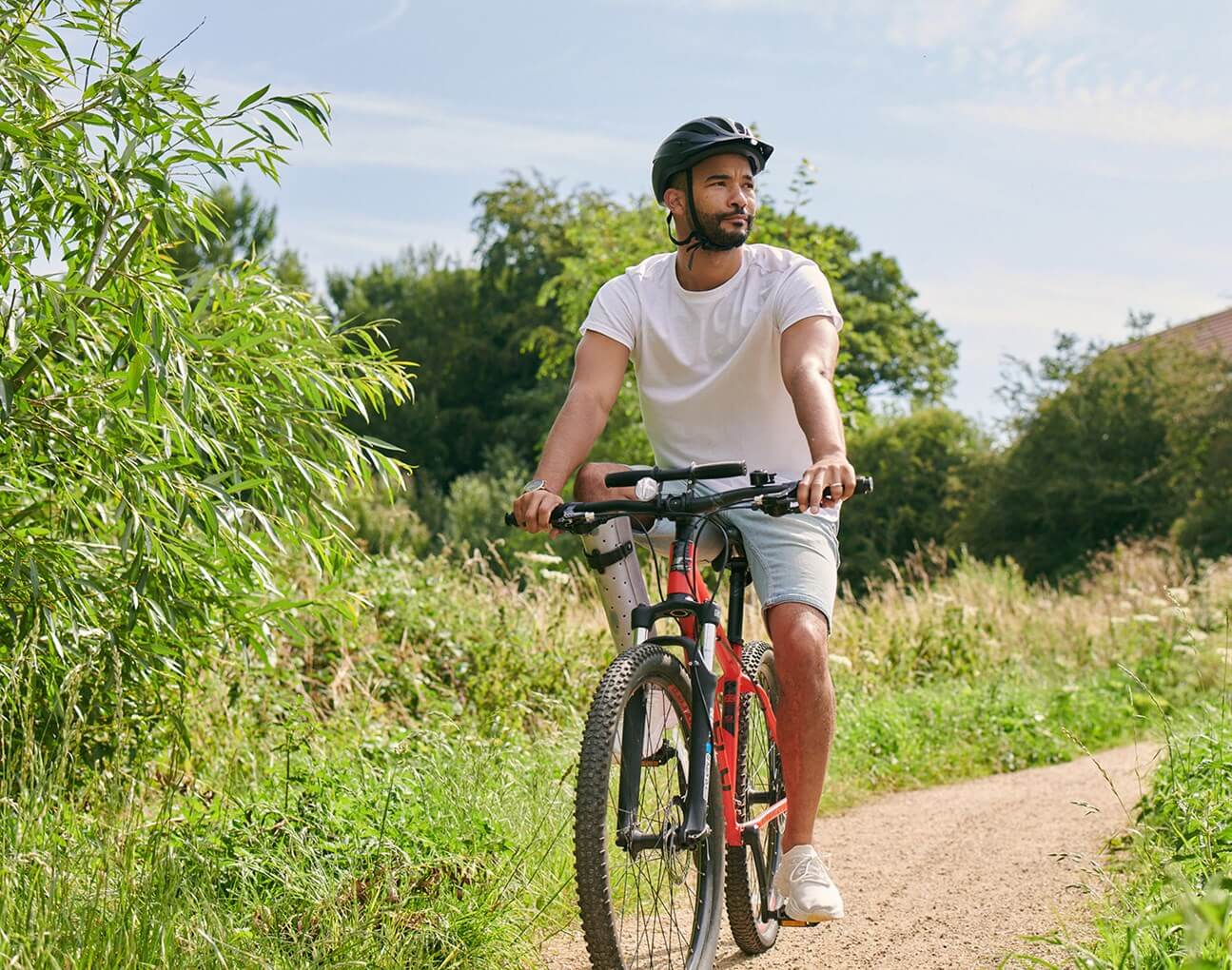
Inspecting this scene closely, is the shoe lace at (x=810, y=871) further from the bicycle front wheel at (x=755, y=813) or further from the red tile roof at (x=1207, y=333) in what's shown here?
the red tile roof at (x=1207, y=333)

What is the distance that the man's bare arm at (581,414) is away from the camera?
342cm

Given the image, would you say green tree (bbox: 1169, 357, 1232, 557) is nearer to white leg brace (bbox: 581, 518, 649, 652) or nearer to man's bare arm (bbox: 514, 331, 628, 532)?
man's bare arm (bbox: 514, 331, 628, 532)

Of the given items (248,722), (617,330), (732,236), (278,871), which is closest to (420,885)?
(278,871)

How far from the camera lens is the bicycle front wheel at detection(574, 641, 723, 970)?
280cm

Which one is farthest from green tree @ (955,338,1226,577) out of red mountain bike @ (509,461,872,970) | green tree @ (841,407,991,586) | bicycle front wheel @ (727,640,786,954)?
red mountain bike @ (509,461,872,970)

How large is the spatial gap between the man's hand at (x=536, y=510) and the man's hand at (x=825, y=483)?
606 mm

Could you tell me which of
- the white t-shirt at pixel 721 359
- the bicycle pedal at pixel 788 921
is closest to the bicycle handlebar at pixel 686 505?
the white t-shirt at pixel 721 359

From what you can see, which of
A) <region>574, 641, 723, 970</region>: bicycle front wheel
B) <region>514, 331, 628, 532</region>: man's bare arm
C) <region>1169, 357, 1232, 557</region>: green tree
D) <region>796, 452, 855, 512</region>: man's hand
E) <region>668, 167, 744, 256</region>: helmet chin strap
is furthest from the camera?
<region>1169, 357, 1232, 557</region>: green tree

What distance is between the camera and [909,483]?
27812 millimetres

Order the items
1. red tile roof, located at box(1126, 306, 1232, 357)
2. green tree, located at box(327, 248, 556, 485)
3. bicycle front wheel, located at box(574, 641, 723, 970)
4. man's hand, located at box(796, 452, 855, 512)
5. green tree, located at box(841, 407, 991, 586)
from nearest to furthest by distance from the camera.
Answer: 1. bicycle front wheel, located at box(574, 641, 723, 970)
2. man's hand, located at box(796, 452, 855, 512)
3. red tile roof, located at box(1126, 306, 1232, 357)
4. green tree, located at box(841, 407, 991, 586)
5. green tree, located at box(327, 248, 556, 485)

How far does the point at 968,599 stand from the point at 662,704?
28.8 feet

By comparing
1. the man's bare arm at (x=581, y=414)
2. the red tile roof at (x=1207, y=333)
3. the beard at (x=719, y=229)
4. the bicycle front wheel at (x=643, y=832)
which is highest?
the red tile roof at (x=1207, y=333)

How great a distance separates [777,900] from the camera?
12.0 ft

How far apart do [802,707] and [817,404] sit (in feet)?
2.58
